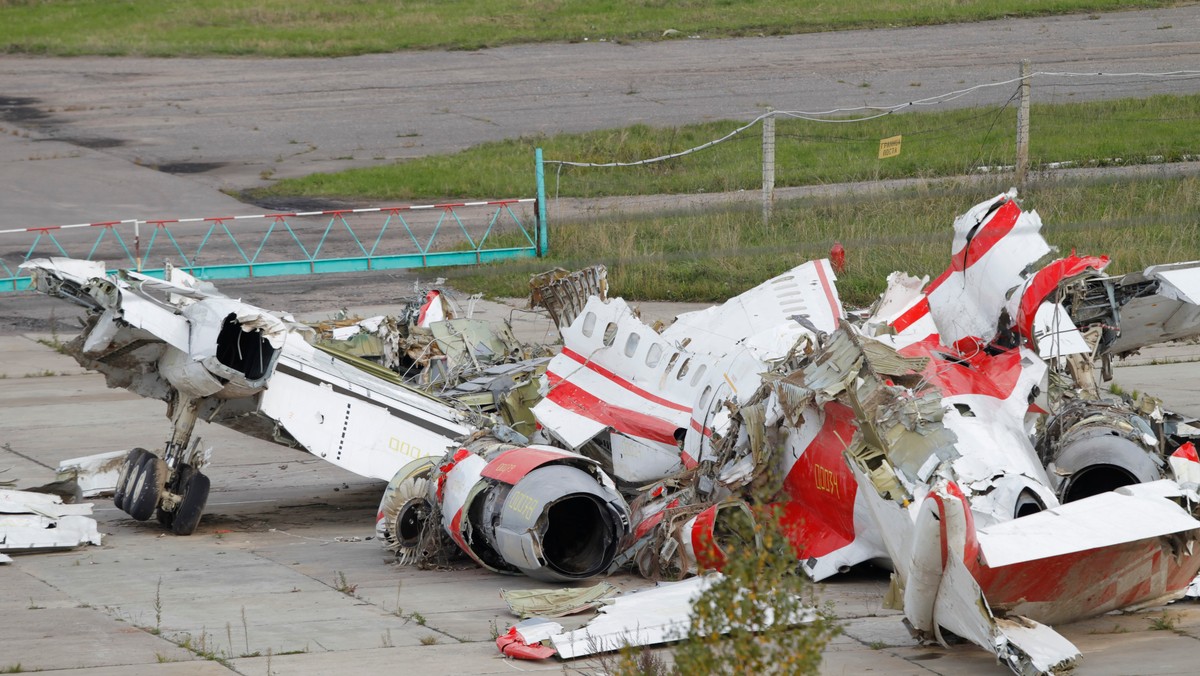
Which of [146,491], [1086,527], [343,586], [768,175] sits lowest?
[343,586]

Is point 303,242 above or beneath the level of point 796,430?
above

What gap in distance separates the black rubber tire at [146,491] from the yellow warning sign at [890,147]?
780 inches

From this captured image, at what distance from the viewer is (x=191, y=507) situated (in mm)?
13766

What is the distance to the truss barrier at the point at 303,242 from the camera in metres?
29.0

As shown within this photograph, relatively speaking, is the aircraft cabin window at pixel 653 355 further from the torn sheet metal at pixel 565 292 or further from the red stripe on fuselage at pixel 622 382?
the torn sheet metal at pixel 565 292

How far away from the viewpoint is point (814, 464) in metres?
11.2

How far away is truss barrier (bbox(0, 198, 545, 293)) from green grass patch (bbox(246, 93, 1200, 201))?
1545 mm

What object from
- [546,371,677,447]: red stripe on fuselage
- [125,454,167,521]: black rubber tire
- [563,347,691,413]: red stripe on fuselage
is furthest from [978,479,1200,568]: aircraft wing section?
[125,454,167,521]: black rubber tire

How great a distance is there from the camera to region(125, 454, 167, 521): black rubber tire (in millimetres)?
13633

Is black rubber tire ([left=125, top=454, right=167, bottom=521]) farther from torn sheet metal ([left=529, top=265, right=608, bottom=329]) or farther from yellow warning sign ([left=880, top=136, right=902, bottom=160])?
yellow warning sign ([left=880, top=136, right=902, bottom=160])

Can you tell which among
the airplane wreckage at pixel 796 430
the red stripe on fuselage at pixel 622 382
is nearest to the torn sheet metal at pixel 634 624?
the airplane wreckage at pixel 796 430

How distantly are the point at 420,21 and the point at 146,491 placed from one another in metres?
40.8

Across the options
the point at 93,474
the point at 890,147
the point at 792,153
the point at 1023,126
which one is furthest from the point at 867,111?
the point at 93,474

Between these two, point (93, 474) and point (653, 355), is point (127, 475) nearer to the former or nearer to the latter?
point (93, 474)
